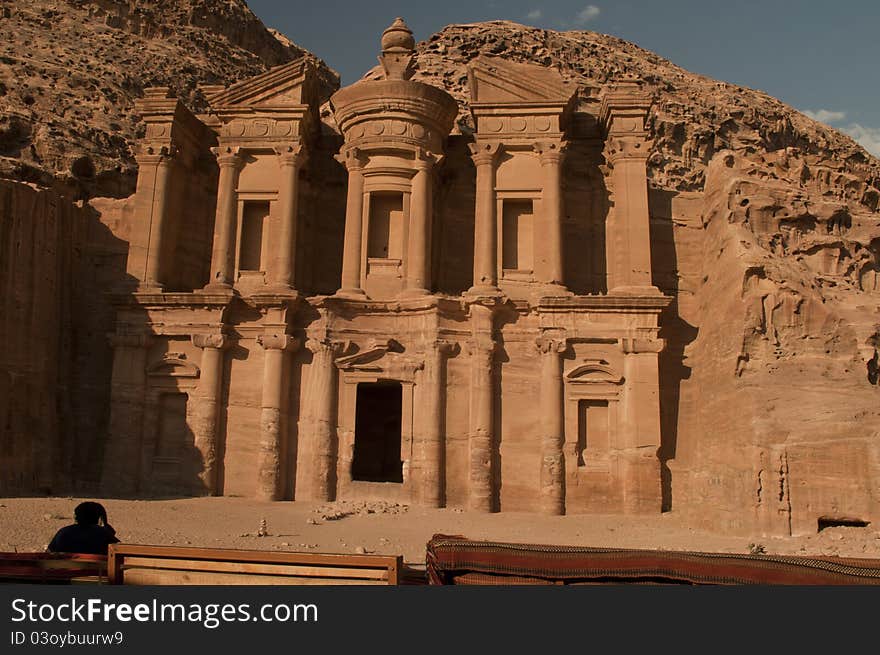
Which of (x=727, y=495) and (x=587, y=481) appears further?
(x=587, y=481)

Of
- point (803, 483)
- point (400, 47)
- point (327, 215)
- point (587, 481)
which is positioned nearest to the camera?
point (803, 483)

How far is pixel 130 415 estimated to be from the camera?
23.1 m

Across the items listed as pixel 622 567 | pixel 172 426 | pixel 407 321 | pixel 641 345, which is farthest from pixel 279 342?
pixel 622 567

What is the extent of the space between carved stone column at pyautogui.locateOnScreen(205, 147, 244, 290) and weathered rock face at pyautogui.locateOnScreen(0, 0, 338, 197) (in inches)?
390

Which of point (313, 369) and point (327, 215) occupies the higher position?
point (327, 215)

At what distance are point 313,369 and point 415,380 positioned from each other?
2.82 m

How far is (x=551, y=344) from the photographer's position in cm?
2242

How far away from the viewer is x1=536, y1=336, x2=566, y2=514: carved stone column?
21.5m

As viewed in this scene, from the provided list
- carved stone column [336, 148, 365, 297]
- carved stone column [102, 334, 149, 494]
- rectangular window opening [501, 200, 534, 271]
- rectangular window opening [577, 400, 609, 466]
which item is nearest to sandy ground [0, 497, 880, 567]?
rectangular window opening [577, 400, 609, 466]

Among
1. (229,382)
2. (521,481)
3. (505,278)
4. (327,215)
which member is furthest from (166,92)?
(521,481)

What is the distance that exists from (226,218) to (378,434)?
8756mm

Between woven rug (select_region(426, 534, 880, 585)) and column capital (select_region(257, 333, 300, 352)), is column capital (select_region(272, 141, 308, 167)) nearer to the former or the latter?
column capital (select_region(257, 333, 300, 352))

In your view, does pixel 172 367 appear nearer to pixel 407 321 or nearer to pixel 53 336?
pixel 53 336

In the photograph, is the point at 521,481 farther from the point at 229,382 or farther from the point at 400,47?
the point at 400,47
